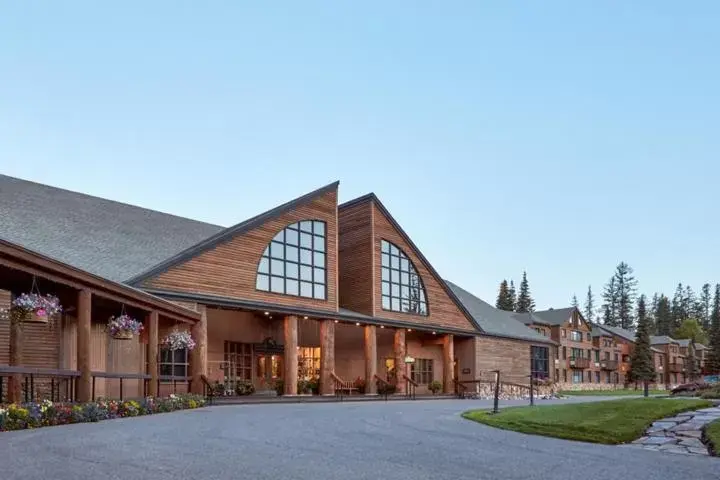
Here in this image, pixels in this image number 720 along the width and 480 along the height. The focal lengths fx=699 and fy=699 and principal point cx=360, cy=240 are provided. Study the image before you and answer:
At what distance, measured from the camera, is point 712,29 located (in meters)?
17.0

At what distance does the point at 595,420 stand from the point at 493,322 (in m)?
28.4

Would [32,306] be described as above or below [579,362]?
above

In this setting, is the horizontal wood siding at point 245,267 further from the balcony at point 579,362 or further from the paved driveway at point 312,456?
the balcony at point 579,362

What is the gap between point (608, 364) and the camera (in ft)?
247

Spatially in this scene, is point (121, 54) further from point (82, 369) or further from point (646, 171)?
point (646, 171)

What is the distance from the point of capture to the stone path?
369 inches

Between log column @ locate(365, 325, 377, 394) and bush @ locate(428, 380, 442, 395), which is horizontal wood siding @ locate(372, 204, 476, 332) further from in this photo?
bush @ locate(428, 380, 442, 395)

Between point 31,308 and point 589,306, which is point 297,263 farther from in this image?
point 589,306

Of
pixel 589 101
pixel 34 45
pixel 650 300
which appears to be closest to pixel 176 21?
pixel 34 45

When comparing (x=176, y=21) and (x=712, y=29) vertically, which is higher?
(x=176, y=21)

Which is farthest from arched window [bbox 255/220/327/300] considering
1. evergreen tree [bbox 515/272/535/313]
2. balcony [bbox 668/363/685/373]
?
evergreen tree [bbox 515/272/535/313]

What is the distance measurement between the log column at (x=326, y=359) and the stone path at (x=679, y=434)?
1626cm

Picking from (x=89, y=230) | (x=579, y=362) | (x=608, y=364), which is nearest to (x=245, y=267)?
(x=89, y=230)

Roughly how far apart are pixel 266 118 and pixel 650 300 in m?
145
